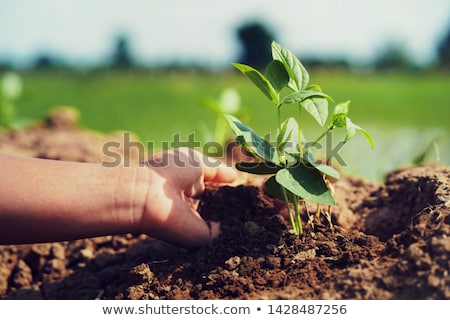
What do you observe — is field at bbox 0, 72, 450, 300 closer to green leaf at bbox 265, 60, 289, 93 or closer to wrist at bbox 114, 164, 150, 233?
wrist at bbox 114, 164, 150, 233

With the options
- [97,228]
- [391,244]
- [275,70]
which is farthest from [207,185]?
[391,244]

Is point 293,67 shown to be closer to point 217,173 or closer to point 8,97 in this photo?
point 217,173

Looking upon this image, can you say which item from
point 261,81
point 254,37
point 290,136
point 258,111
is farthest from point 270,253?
point 254,37

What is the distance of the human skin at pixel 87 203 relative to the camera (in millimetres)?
1315

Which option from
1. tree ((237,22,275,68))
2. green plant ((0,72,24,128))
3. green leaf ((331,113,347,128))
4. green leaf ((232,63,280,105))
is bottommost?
green leaf ((331,113,347,128))

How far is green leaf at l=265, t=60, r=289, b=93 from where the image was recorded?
1214 millimetres

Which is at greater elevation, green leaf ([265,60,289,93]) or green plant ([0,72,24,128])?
green plant ([0,72,24,128])

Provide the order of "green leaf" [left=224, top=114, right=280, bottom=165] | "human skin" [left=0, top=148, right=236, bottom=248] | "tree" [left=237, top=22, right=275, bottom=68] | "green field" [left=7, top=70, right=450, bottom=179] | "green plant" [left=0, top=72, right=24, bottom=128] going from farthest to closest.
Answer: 1. "tree" [left=237, top=22, right=275, bottom=68]
2. "green plant" [left=0, top=72, right=24, bottom=128]
3. "green field" [left=7, top=70, right=450, bottom=179]
4. "human skin" [left=0, top=148, right=236, bottom=248]
5. "green leaf" [left=224, top=114, right=280, bottom=165]

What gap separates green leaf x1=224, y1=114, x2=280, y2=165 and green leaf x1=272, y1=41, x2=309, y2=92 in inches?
5.6

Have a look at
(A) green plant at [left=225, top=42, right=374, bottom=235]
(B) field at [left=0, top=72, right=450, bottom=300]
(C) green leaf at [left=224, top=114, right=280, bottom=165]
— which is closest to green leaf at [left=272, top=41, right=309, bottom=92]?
(A) green plant at [left=225, top=42, right=374, bottom=235]

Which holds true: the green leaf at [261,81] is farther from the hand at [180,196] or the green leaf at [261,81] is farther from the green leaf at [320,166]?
the hand at [180,196]

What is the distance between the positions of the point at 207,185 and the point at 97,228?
13.2 inches

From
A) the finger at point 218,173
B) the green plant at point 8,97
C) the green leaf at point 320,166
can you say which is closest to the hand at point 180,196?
→ the finger at point 218,173

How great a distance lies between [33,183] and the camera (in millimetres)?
1325
